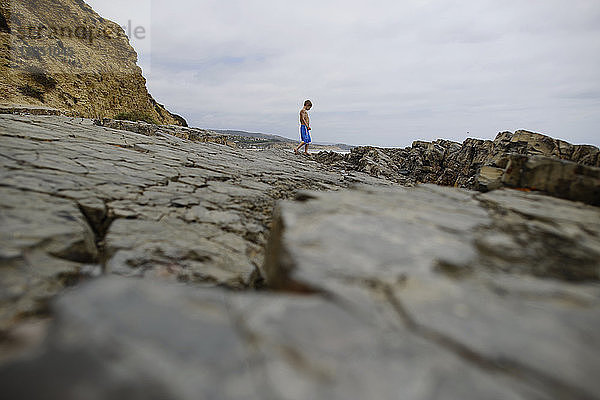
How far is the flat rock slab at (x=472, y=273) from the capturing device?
0.72 meters

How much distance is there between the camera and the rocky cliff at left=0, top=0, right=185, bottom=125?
46.9 feet

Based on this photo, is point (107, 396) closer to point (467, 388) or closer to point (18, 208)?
point (467, 388)

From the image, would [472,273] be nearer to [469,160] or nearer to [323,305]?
[323,305]

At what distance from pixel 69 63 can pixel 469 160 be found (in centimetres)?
2179

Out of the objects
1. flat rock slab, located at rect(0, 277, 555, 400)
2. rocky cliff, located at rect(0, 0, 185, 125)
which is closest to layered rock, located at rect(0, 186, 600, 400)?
flat rock slab, located at rect(0, 277, 555, 400)

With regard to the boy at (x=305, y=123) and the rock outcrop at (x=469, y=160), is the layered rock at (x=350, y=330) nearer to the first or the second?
the rock outcrop at (x=469, y=160)

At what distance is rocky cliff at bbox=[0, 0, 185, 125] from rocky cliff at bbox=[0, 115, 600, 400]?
16.1 meters

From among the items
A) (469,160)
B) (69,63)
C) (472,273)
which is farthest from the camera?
(69,63)

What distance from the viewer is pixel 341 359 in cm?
67

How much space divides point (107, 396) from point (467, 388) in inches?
28.8

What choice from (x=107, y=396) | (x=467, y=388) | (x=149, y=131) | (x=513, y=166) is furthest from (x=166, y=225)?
(x=149, y=131)

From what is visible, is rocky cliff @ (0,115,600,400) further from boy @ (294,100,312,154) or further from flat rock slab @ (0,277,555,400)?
boy @ (294,100,312,154)

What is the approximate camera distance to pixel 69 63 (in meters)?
17.2

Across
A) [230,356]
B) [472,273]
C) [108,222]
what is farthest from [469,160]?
[230,356]
